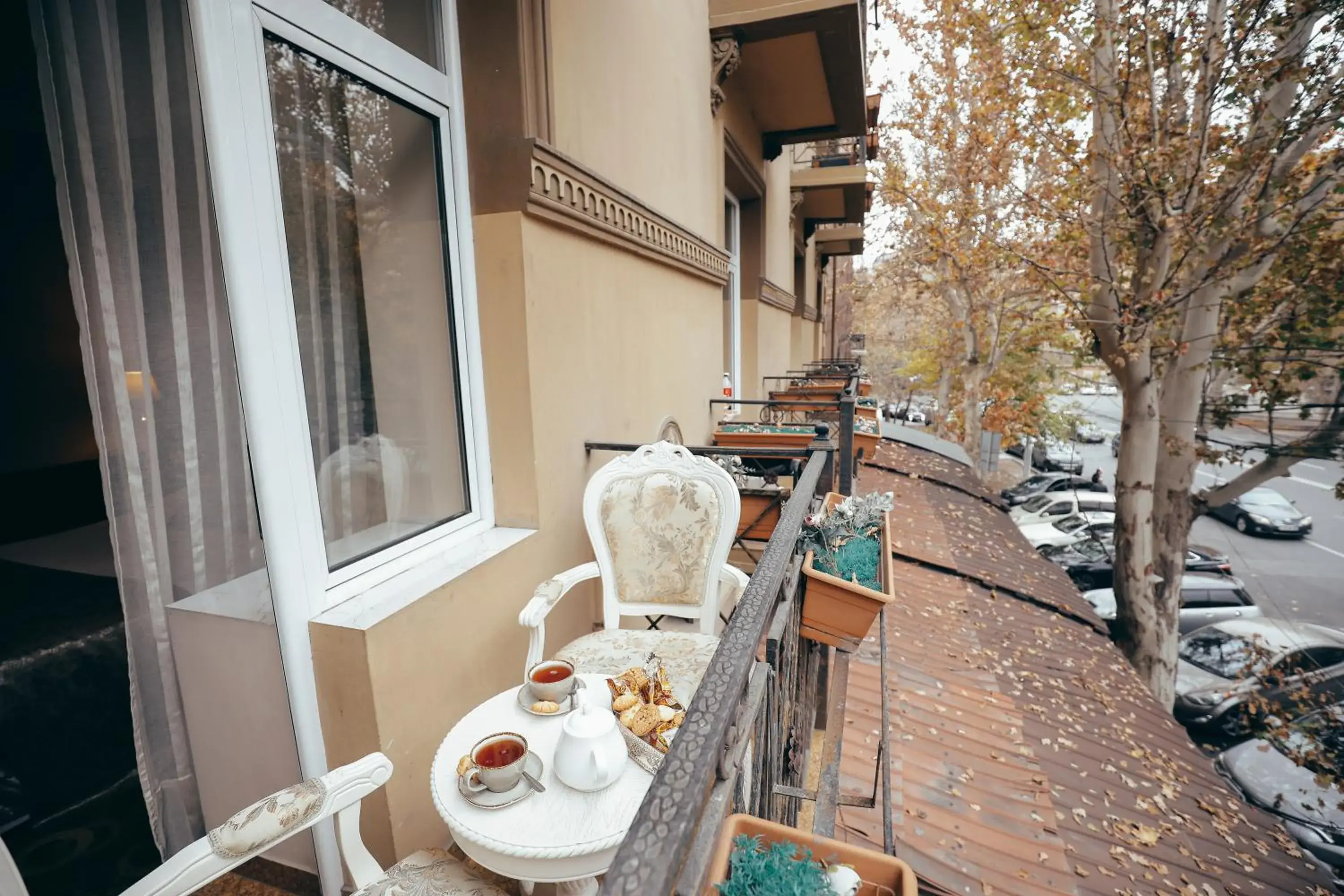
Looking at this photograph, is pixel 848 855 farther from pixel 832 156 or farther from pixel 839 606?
pixel 832 156

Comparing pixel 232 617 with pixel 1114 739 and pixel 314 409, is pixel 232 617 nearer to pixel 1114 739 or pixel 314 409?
pixel 314 409

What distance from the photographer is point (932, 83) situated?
13898mm

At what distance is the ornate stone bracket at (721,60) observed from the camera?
192 inches

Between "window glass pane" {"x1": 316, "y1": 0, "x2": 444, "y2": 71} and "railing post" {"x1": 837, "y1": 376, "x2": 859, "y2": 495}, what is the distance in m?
2.91

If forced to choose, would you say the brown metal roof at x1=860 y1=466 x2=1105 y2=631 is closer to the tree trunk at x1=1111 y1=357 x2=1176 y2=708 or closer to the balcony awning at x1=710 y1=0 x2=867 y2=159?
the tree trunk at x1=1111 y1=357 x2=1176 y2=708

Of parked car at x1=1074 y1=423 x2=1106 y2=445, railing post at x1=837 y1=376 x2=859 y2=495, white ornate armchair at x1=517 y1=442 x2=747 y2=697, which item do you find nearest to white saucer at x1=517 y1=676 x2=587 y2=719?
white ornate armchair at x1=517 y1=442 x2=747 y2=697

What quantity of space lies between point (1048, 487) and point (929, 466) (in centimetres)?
1461

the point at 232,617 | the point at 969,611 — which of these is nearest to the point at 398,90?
the point at 232,617

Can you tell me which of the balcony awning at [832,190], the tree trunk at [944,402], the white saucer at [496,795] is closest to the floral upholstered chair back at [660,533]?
the white saucer at [496,795]

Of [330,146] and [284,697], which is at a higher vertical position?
[330,146]

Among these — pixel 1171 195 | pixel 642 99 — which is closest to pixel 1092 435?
pixel 1171 195

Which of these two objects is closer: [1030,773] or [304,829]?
Result: [304,829]

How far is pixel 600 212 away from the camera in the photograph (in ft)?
9.67

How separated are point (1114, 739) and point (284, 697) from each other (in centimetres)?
501
